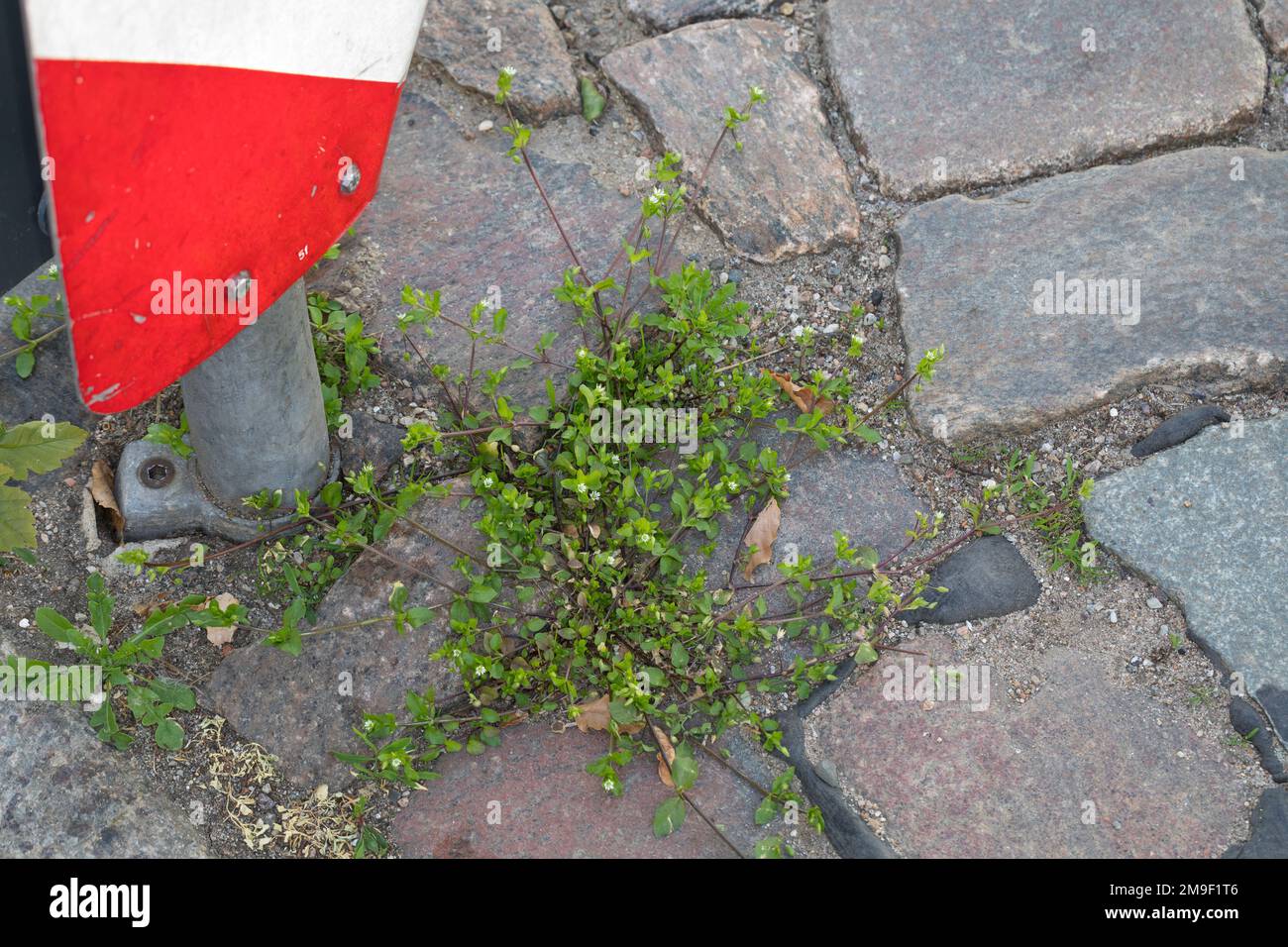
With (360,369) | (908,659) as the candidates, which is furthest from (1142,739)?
(360,369)

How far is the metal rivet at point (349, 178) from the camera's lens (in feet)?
4.99

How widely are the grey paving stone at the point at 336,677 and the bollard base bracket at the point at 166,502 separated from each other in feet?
0.74

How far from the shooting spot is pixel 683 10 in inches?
109

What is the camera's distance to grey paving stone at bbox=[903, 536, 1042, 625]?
2150 mm

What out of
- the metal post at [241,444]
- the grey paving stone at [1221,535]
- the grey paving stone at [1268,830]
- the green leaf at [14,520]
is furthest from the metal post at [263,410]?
the grey paving stone at [1268,830]

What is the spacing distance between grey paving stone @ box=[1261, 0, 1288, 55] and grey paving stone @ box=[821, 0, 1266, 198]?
0.18 feet

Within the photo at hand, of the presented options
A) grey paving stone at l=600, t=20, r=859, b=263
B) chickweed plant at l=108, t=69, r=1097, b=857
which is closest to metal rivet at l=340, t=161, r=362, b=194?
chickweed plant at l=108, t=69, r=1097, b=857

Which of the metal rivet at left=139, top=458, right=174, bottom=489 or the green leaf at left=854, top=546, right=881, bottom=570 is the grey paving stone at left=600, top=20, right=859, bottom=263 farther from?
the metal rivet at left=139, top=458, right=174, bottom=489

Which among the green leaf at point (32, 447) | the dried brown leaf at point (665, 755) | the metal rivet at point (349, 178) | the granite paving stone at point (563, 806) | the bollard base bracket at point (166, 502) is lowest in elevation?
the granite paving stone at point (563, 806)

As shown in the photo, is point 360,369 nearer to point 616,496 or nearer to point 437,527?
point 437,527

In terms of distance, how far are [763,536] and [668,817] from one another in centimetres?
56

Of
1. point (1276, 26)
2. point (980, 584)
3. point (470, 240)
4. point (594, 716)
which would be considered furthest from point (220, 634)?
point (1276, 26)

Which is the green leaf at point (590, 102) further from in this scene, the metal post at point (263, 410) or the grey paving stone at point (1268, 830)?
the grey paving stone at point (1268, 830)
